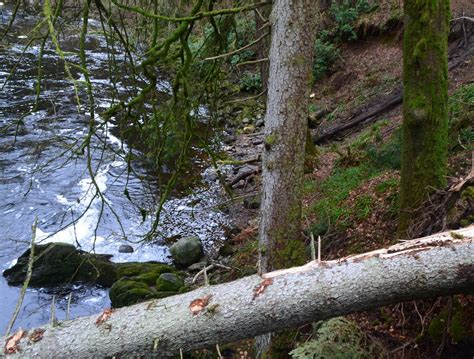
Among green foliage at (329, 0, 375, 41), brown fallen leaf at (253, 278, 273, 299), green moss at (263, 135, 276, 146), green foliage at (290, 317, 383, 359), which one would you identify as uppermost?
green foliage at (329, 0, 375, 41)

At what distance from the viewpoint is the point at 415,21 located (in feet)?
15.7

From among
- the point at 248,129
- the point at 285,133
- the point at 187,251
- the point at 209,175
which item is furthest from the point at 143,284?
the point at 248,129

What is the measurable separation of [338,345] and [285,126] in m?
1.78

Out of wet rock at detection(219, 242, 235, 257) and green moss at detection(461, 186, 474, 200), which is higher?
green moss at detection(461, 186, 474, 200)

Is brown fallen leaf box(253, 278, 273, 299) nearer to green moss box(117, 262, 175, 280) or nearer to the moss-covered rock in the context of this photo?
the moss-covered rock

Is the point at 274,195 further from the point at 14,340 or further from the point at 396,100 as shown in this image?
the point at 396,100

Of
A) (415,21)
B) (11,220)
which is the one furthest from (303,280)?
(11,220)

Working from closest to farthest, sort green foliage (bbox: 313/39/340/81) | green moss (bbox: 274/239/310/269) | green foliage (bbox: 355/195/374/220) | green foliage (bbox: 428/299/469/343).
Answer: green foliage (bbox: 428/299/469/343) → green moss (bbox: 274/239/310/269) → green foliage (bbox: 355/195/374/220) → green foliage (bbox: 313/39/340/81)

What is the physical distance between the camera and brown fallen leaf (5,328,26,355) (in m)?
3.00

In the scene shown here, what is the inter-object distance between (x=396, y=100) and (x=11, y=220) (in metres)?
8.60

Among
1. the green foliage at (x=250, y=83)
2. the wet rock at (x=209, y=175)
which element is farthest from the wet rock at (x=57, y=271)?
the green foliage at (x=250, y=83)

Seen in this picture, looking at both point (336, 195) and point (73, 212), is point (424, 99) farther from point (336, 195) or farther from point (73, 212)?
point (73, 212)

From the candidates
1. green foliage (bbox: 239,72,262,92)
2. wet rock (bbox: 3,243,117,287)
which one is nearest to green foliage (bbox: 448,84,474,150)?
wet rock (bbox: 3,243,117,287)

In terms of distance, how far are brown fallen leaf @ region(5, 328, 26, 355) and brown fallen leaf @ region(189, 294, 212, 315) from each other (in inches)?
41.3
